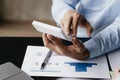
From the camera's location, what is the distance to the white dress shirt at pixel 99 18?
78 centimetres

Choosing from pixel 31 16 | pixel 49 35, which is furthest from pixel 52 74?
pixel 31 16

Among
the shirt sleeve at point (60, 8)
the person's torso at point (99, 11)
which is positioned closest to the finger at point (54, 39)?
the shirt sleeve at point (60, 8)

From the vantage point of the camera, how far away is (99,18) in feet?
3.35

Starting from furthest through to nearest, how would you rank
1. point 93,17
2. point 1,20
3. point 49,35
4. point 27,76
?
point 1,20, point 93,17, point 49,35, point 27,76

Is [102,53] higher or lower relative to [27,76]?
higher

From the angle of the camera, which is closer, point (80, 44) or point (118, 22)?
point (80, 44)

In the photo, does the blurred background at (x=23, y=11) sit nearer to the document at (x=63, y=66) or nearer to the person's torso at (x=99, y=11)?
the person's torso at (x=99, y=11)

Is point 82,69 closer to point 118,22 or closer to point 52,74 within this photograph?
point 52,74

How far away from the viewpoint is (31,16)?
6.37ft

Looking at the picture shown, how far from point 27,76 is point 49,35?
16 cm

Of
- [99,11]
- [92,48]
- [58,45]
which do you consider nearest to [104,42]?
[92,48]

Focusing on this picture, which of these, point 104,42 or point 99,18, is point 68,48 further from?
point 99,18

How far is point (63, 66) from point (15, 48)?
17 centimetres

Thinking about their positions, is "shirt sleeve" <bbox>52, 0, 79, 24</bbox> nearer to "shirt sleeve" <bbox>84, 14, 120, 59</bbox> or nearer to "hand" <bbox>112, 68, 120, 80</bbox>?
"shirt sleeve" <bbox>84, 14, 120, 59</bbox>
